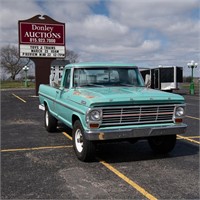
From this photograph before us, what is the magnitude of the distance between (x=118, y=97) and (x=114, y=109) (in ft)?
0.75

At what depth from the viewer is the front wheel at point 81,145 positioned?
19.3ft

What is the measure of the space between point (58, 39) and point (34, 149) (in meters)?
17.0

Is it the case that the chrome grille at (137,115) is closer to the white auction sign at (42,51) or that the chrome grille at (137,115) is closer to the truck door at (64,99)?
the truck door at (64,99)

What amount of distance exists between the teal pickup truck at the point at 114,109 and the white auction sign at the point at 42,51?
52.5 feet

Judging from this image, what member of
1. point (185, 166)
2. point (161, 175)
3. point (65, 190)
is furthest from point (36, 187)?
point (185, 166)

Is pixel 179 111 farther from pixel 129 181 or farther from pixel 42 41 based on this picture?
pixel 42 41

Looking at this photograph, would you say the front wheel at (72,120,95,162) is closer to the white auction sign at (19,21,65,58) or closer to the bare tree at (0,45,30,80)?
the white auction sign at (19,21,65,58)

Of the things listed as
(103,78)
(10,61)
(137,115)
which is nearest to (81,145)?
(137,115)

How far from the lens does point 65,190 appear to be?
4.61m

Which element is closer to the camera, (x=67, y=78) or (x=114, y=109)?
(x=114, y=109)

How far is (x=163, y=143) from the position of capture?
22.2 ft

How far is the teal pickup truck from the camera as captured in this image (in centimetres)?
566

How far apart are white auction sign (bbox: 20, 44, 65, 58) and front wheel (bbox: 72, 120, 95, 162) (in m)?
17.2

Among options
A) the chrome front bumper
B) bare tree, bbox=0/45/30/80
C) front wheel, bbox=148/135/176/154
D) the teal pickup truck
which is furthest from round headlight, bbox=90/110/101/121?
bare tree, bbox=0/45/30/80
